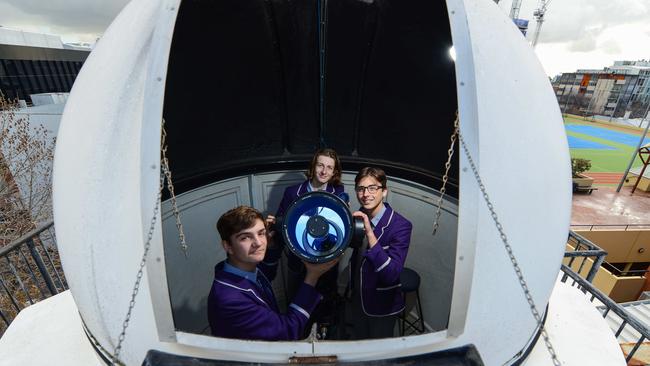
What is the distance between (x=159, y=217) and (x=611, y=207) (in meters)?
23.2

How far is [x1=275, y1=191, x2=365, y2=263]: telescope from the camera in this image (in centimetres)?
162

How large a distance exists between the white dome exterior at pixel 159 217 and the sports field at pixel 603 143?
3158 cm

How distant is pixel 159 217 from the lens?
4.22 ft

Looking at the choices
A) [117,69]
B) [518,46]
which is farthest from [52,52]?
[518,46]

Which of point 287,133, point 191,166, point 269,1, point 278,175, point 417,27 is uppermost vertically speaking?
point 269,1

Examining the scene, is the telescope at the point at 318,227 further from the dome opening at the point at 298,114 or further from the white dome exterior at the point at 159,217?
the dome opening at the point at 298,114

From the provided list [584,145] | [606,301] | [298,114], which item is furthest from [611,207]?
[298,114]

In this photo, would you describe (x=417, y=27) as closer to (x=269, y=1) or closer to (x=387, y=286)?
(x=269, y=1)

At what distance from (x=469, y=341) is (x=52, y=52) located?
26.3 m

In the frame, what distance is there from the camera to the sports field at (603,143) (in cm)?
2666

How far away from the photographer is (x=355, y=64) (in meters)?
3.73

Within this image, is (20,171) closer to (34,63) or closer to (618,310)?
(34,63)

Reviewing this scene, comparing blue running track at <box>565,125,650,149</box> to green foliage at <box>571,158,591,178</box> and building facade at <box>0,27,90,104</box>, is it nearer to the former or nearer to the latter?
green foliage at <box>571,158,591,178</box>

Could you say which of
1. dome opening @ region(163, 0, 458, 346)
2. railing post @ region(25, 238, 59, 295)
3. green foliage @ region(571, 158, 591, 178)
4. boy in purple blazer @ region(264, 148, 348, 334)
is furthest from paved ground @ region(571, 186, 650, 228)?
railing post @ region(25, 238, 59, 295)
